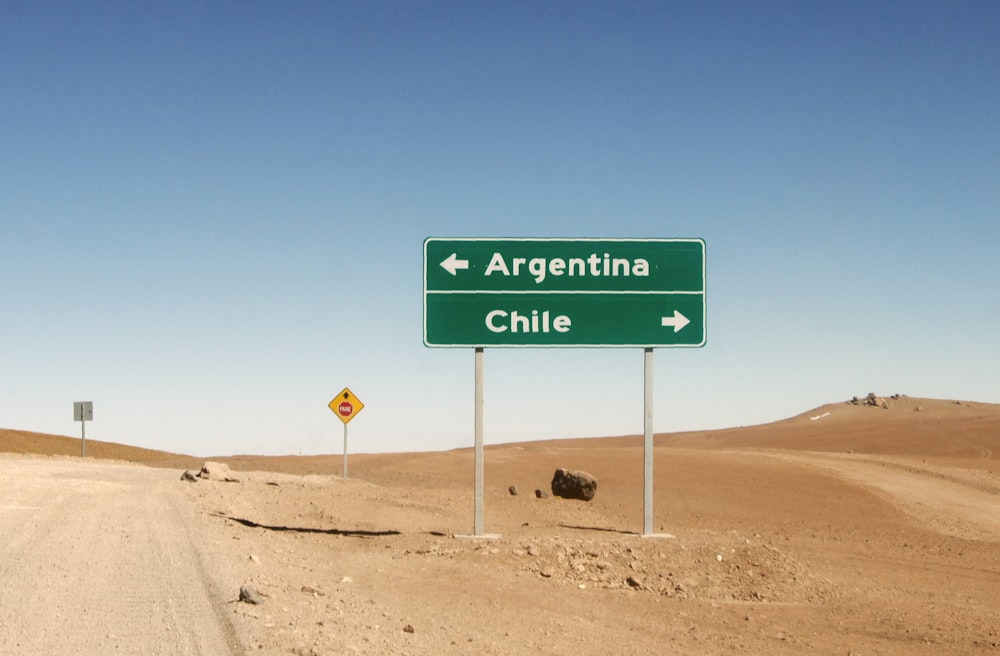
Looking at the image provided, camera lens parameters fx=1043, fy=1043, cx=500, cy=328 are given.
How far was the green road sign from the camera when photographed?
637 inches

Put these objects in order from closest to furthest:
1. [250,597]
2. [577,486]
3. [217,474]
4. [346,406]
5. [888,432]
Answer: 1. [250,597]
2. [577,486]
3. [217,474]
4. [346,406]
5. [888,432]

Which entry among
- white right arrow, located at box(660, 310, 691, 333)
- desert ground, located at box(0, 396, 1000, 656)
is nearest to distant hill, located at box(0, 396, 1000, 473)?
desert ground, located at box(0, 396, 1000, 656)

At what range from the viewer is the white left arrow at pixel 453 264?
634 inches

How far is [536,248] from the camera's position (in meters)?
16.3

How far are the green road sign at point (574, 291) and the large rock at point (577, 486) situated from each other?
9402 mm

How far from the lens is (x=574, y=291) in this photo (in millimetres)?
16328

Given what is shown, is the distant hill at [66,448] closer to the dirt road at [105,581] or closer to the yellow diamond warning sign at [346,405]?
the yellow diamond warning sign at [346,405]

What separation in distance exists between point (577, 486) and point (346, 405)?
801 centimetres

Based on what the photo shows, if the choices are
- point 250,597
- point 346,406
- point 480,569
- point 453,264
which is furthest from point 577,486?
point 250,597

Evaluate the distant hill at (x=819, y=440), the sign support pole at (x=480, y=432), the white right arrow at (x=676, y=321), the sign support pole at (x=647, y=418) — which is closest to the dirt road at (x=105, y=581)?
the sign support pole at (x=480, y=432)

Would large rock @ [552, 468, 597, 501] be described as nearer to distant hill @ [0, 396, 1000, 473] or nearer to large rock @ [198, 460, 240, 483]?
large rock @ [198, 460, 240, 483]

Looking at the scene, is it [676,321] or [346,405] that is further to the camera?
[346,405]

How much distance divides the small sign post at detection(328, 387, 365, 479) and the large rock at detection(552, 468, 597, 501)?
723 cm

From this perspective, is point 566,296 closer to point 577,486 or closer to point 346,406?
point 577,486
